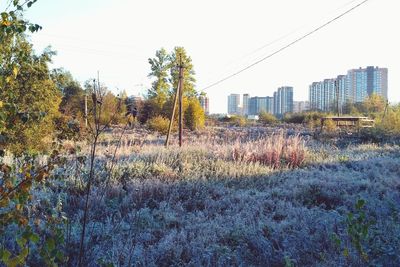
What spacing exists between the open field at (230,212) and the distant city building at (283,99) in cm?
8777

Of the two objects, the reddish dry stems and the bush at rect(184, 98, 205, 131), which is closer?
the reddish dry stems

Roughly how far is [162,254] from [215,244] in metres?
0.58

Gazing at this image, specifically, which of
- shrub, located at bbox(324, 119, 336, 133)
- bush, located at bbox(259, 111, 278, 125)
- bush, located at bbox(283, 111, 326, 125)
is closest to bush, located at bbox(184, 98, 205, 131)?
shrub, located at bbox(324, 119, 336, 133)

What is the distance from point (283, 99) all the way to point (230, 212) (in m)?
94.5

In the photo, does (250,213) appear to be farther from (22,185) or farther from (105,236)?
(22,185)

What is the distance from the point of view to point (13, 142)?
952 cm

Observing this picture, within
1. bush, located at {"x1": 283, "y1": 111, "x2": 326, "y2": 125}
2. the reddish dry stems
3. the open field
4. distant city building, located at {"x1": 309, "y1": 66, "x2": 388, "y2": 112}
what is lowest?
the open field

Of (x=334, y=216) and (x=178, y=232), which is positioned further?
(x=334, y=216)

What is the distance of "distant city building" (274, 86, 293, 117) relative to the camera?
94.3 metres

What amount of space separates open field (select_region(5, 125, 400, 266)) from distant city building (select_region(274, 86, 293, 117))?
87767mm

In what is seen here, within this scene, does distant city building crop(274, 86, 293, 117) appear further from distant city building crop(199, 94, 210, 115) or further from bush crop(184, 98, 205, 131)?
bush crop(184, 98, 205, 131)

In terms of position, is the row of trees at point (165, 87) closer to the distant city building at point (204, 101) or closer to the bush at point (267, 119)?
the distant city building at point (204, 101)

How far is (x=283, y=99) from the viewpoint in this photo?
9656 cm

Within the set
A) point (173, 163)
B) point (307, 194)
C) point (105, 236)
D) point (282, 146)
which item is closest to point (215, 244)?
point (105, 236)
